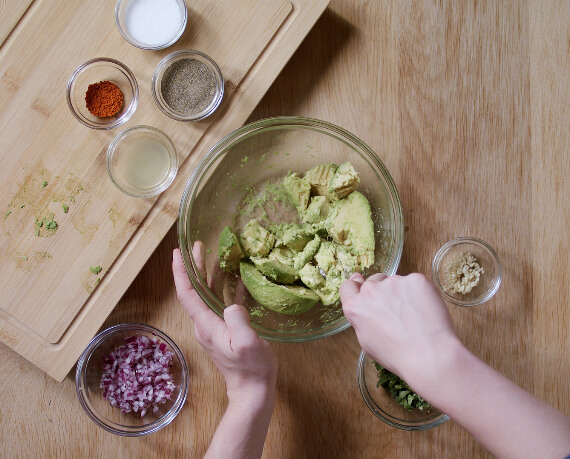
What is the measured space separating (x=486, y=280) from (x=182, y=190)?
3.08 feet

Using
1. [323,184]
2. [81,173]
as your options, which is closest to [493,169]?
[323,184]

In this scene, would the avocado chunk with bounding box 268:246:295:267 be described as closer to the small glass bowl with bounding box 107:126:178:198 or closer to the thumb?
the thumb

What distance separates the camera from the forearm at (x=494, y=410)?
99cm

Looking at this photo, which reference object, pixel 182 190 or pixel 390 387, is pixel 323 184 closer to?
pixel 182 190

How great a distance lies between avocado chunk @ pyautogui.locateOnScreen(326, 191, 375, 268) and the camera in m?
1.32

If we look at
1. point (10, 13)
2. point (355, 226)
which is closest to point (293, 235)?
point (355, 226)

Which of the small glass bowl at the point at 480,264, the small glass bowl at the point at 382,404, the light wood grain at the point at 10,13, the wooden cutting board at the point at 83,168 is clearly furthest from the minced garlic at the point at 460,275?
the light wood grain at the point at 10,13

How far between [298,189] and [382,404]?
0.68m

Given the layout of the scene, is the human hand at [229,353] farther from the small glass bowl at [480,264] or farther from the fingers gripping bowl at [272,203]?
the small glass bowl at [480,264]

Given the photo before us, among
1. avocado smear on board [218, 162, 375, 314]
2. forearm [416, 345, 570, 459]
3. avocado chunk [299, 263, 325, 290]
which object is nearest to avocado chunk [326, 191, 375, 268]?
avocado smear on board [218, 162, 375, 314]

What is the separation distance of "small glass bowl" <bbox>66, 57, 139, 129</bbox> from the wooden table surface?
1.19ft

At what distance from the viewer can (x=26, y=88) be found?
1.36 metres

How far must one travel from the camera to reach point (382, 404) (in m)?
1.46

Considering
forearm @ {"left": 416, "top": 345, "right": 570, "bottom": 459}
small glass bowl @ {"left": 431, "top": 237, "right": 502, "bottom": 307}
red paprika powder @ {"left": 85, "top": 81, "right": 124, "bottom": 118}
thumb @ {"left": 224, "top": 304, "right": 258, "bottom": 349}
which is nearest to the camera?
forearm @ {"left": 416, "top": 345, "right": 570, "bottom": 459}
